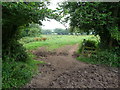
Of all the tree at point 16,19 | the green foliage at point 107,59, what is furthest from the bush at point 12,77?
the green foliage at point 107,59

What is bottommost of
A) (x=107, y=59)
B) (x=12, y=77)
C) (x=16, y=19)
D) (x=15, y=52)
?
(x=12, y=77)

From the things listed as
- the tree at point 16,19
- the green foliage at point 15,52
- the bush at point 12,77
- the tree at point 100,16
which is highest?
the tree at point 100,16

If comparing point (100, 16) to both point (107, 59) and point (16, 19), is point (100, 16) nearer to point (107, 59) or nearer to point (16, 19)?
point (107, 59)

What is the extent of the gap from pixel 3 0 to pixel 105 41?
253 inches

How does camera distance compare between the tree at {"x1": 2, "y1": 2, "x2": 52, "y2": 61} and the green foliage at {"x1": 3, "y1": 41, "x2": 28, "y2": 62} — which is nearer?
the tree at {"x1": 2, "y1": 2, "x2": 52, "y2": 61}

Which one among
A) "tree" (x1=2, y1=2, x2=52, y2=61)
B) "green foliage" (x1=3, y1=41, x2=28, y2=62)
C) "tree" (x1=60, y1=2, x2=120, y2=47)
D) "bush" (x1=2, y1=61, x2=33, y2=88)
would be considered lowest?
"bush" (x1=2, y1=61, x2=33, y2=88)

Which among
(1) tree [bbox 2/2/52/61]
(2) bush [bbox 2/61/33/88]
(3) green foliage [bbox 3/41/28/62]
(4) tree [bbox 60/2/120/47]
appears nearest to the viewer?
(1) tree [bbox 2/2/52/61]

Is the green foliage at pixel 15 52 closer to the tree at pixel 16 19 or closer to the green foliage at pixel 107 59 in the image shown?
the tree at pixel 16 19

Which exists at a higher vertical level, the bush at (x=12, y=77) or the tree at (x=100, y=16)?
the tree at (x=100, y=16)

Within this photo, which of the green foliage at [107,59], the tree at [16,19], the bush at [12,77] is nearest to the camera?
the tree at [16,19]

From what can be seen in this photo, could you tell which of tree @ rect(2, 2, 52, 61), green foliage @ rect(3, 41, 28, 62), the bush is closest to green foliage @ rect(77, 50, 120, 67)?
green foliage @ rect(3, 41, 28, 62)

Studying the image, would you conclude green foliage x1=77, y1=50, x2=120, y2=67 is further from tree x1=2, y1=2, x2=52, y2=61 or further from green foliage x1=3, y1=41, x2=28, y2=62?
tree x1=2, y1=2, x2=52, y2=61

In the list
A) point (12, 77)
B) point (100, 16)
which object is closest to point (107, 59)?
point (100, 16)

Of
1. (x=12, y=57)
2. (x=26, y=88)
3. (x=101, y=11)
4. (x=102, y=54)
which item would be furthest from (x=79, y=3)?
(x=26, y=88)
